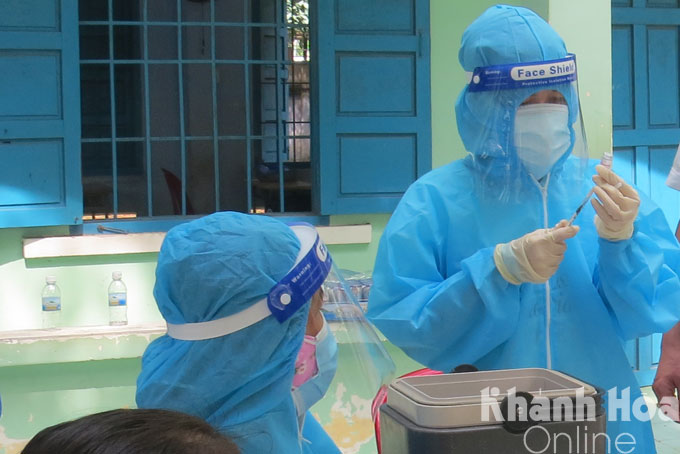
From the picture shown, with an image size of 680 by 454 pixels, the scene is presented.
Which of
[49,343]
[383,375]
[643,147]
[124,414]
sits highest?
[643,147]

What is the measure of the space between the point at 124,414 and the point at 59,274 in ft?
10.6

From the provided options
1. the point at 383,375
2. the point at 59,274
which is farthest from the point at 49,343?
the point at 383,375

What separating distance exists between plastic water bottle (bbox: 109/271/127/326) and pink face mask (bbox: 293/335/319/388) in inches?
97.3

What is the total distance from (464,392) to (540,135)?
31.3 inches

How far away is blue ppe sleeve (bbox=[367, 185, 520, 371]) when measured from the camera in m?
1.98

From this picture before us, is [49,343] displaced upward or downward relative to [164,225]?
downward

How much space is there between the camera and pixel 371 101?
427 centimetres

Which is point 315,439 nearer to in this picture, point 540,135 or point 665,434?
point 540,135

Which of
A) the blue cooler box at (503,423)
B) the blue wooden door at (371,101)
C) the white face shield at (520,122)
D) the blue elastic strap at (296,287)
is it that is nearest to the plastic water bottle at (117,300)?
the blue wooden door at (371,101)

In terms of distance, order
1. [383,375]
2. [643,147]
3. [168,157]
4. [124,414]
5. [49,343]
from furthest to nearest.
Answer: [168,157] < [643,147] < [49,343] < [383,375] < [124,414]

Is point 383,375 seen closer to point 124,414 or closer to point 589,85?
point 124,414

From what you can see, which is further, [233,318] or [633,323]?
[633,323]

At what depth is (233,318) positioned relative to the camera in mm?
1481

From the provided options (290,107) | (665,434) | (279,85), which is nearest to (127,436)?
(279,85)
